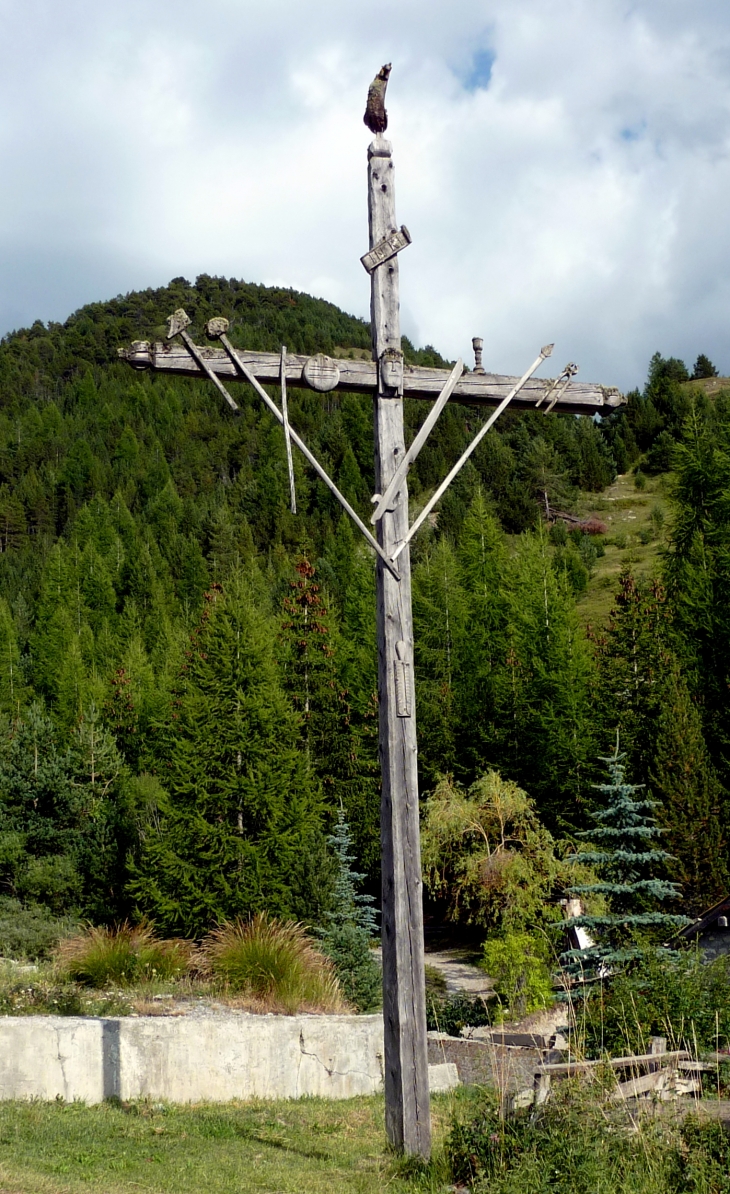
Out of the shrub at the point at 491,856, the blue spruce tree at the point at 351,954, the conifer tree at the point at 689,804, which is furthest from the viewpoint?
the shrub at the point at 491,856

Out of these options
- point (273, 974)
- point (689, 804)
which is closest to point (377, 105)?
point (273, 974)

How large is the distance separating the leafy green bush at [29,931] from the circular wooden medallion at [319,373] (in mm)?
15159

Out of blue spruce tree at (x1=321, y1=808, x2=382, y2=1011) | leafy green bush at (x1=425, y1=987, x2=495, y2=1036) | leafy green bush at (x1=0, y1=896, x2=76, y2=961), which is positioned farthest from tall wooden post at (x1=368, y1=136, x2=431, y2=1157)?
leafy green bush at (x1=0, y1=896, x2=76, y2=961)

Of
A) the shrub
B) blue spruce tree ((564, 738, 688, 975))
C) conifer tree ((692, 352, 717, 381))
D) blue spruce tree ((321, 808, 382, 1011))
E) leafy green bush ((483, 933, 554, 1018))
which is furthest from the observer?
conifer tree ((692, 352, 717, 381))

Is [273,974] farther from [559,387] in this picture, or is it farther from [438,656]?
[438,656]

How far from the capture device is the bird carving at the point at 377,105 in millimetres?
6992

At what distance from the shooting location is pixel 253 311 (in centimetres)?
16012

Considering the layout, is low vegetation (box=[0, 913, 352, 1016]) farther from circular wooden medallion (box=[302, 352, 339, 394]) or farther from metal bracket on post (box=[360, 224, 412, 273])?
metal bracket on post (box=[360, 224, 412, 273])

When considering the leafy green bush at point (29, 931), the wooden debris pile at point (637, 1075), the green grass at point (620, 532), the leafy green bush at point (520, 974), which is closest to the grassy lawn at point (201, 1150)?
the wooden debris pile at point (637, 1075)

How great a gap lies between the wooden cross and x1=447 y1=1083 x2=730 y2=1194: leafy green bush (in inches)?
24.4

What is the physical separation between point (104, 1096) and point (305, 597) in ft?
79.8

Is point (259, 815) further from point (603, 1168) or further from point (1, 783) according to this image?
point (603, 1168)

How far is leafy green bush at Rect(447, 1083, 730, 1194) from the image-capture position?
496cm

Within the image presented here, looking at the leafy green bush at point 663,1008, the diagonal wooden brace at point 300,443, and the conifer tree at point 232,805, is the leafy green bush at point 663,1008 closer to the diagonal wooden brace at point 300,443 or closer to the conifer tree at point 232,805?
the diagonal wooden brace at point 300,443
